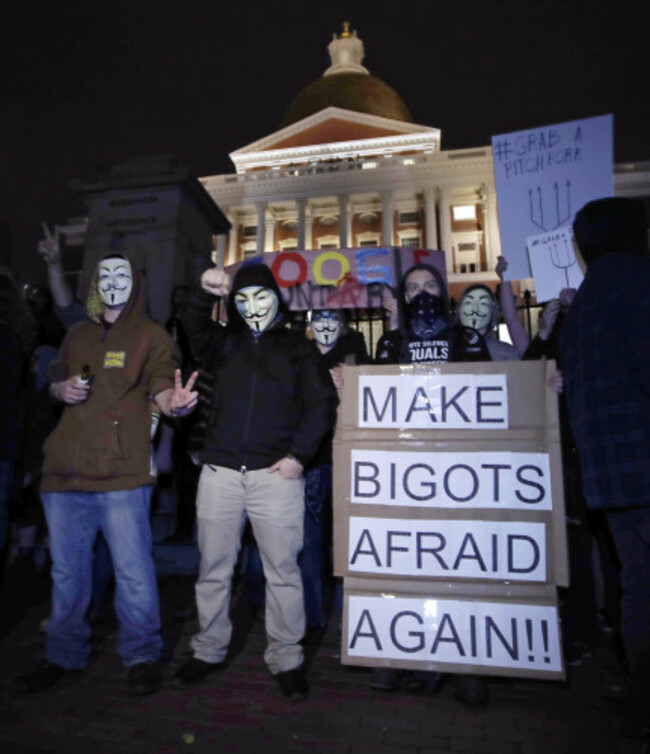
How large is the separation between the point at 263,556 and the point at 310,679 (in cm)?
70

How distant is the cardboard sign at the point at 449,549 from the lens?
260 centimetres

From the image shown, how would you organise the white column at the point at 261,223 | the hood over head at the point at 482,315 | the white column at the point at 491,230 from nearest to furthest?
the hood over head at the point at 482,315 < the white column at the point at 491,230 < the white column at the point at 261,223

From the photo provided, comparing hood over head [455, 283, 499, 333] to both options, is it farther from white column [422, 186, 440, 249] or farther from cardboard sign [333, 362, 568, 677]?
white column [422, 186, 440, 249]

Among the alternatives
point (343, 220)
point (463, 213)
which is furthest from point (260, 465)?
point (463, 213)

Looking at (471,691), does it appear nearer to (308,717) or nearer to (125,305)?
(308,717)

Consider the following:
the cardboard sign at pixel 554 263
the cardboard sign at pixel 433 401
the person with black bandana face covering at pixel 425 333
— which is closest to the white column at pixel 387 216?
the cardboard sign at pixel 554 263

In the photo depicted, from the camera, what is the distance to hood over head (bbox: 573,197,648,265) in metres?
2.46

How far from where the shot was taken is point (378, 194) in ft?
135

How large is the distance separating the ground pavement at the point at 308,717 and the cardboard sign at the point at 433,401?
4.43 ft

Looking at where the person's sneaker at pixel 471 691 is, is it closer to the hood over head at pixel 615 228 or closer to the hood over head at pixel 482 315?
the hood over head at pixel 615 228

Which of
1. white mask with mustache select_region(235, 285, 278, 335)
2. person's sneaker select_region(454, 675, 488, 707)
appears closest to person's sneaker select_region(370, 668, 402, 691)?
person's sneaker select_region(454, 675, 488, 707)

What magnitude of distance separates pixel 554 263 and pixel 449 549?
2861 millimetres

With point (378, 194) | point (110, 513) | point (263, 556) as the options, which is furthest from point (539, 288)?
point (378, 194)

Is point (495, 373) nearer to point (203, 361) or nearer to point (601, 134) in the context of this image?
point (203, 361)
